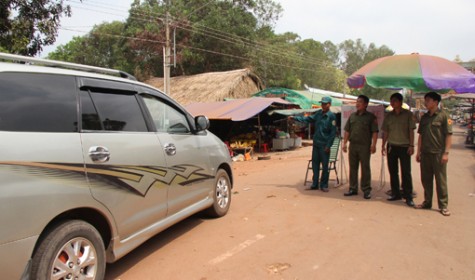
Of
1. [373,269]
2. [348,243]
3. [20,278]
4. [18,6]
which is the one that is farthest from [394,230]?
[18,6]

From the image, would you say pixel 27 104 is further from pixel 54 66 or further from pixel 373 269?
pixel 373 269

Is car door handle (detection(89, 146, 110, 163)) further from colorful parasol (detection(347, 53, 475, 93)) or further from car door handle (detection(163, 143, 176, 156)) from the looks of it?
colorful parasol (detection(347, 53, 475, 93))

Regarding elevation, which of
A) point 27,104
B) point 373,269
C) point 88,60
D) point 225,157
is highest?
point 88,60

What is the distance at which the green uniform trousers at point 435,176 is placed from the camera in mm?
5398

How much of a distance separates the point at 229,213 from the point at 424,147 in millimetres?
3176

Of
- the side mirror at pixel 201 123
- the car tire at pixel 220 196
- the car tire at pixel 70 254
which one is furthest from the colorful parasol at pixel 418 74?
the car tire at pixel 70 254

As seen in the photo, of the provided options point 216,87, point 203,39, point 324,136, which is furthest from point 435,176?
point 203,39

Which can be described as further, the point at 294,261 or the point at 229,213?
the point at 229,213

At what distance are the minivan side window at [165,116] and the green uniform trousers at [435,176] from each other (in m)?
3.71

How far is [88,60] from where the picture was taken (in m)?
35.5

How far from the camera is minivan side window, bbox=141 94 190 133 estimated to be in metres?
3.99

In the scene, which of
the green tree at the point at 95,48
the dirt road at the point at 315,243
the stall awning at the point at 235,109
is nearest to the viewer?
the dirt road at the point at 315,243

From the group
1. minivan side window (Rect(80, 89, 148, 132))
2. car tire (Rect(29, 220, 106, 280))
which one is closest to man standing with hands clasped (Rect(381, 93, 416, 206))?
minivan side window (Rect(80, 89, 148, 132))

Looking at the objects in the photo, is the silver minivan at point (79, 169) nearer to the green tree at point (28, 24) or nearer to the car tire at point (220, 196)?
the car tire at point (220, 196)
